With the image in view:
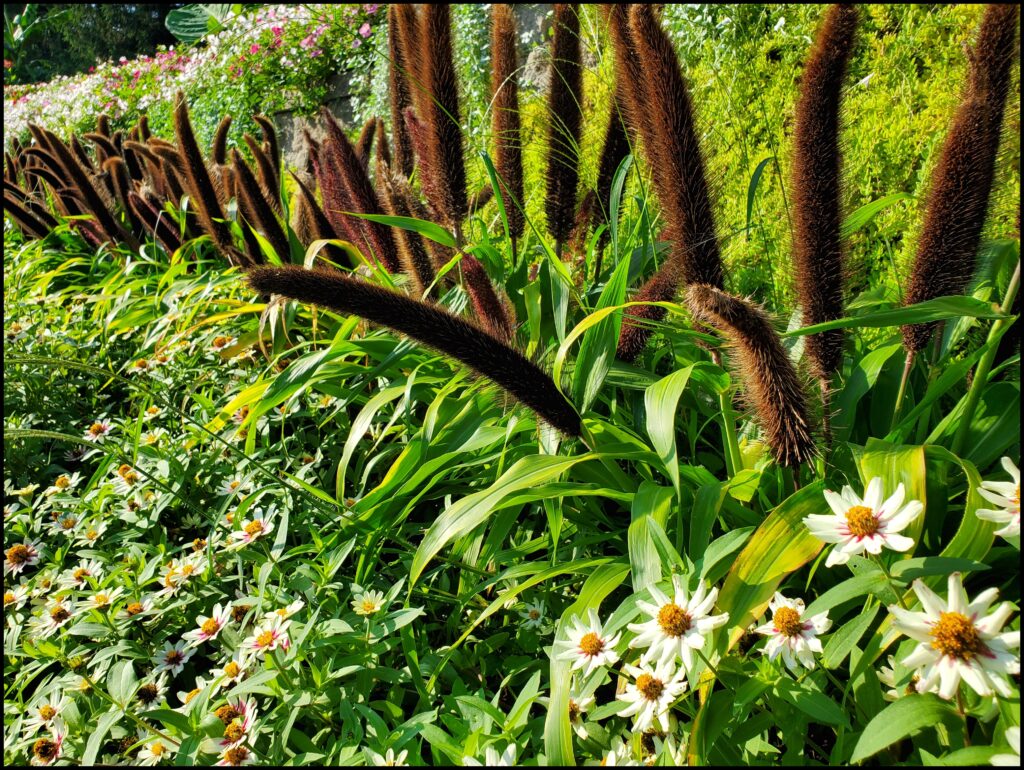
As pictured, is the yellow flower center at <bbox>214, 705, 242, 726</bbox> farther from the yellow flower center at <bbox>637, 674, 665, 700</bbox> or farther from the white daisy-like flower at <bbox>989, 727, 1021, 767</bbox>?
the white daisy-like flower at <bbox>989, 727, 1021, 767</bbox>

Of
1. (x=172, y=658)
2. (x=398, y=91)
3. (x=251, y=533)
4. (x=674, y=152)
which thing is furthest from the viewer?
(x=398, y=91)

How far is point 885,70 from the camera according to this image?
3.83 meters

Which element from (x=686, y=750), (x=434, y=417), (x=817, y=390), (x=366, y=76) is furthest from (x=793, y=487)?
(x=366, y=76)

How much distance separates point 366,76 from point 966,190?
9187 millimetres

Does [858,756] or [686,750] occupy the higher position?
[858,756]

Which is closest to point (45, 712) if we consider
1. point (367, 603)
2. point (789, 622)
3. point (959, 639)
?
point (367, 603)

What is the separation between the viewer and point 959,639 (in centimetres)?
106

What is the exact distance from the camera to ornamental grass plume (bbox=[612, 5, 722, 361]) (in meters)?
1.72

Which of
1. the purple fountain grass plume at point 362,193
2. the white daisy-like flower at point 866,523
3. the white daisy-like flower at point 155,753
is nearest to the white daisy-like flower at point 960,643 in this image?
the white daisy-like flower at point 866,523

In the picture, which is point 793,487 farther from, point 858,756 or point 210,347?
point 210,347

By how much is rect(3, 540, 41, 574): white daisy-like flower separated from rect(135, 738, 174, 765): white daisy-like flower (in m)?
0.83

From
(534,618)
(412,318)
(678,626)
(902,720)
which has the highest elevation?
(412,318)

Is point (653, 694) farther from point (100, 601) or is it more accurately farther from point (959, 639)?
point (100, 601)

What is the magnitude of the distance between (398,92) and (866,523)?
2562mm
